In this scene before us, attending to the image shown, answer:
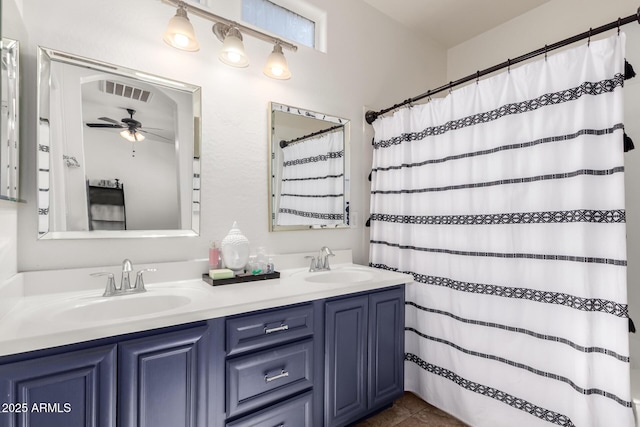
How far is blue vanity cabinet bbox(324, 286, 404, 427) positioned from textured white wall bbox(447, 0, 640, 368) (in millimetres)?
1408

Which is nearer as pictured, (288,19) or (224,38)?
(224,38)

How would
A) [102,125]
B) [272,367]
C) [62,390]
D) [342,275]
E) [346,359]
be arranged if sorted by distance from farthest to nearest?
1. [342,275]
2. [346,359]
3. [102,125]
4. [272,367]
5. [62,390]

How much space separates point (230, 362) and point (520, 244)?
4.68 ft

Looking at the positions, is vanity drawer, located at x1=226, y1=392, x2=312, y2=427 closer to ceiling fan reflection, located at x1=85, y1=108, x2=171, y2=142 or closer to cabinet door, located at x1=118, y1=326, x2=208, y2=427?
cabinet door, located at x1=118, y1=326, x2=208, y2=427

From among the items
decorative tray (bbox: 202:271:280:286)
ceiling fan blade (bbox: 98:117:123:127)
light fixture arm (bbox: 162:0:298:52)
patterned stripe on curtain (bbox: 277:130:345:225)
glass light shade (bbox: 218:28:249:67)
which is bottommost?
decorative tray (bbox: 202:271:280:286)

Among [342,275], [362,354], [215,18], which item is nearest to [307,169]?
[342,275]

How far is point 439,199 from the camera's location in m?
1.81

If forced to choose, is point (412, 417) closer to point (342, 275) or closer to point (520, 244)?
point (342, 275)

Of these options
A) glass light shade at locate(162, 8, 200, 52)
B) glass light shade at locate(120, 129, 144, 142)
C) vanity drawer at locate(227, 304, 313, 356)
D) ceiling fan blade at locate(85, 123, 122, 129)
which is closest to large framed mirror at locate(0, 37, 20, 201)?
ceiling fan blade at locate(85, 123, 122, 129)

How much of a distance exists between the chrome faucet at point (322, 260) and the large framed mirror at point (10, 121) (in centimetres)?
142

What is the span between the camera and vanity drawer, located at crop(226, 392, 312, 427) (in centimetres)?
122

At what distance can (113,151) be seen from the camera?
1442mm

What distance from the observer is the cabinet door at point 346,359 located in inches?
57.7

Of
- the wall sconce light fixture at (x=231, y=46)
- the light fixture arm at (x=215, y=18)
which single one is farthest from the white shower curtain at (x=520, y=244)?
the wall sconce light fixture at (x=231, y=46)
